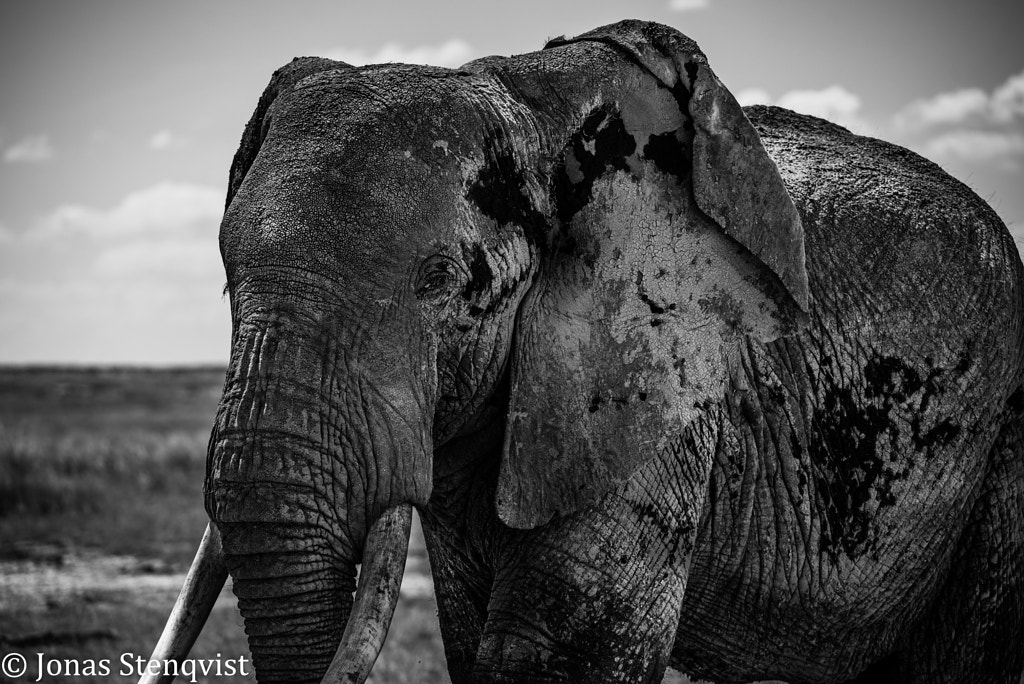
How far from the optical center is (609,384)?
3779 millimetres

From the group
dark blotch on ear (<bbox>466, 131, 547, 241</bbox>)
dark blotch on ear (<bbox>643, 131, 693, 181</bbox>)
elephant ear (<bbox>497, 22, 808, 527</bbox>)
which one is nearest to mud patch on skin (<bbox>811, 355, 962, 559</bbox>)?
elephant ear (<bbox>497, 22, 808, 527</bbox>)

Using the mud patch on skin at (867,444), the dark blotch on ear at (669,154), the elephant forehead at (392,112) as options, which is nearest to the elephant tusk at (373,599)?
the elephant forehead at (392,112)

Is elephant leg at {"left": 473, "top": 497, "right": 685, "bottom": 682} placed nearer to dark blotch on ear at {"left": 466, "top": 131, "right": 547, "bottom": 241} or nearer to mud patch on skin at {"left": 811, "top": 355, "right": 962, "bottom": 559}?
mud patch on skin at {"left": 811, "top": 355, "right": 962, "bottom": 559}

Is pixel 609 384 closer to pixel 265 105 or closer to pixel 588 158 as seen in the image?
A: pixel 588 158

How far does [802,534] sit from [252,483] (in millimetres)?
2177

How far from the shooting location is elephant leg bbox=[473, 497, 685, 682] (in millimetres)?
3686

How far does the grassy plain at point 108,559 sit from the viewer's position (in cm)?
873

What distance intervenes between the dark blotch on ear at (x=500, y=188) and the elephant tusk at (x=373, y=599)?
957 mm

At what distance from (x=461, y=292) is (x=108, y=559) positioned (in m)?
11.6

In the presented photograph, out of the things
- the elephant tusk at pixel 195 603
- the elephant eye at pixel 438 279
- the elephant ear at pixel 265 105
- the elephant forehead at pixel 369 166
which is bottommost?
the elephant tusk at pixel 195 603

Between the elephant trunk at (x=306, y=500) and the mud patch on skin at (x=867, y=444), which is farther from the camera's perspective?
the mud patch on skin at (x=867, y=444)

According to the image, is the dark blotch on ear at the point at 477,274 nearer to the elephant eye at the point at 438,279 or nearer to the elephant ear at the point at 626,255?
the elephant eye at the point at 438,279

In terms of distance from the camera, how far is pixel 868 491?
4.37 meters

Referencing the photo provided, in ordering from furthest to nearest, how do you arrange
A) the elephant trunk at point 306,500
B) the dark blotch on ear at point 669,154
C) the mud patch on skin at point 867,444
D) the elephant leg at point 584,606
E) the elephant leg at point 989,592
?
the elephant leg at point 989,592, the mud patch on skin at point 867,444, the dark blotch on ear at point 669,154, the elephant leg at point 584,606, the elephant trunk at point 306,500
